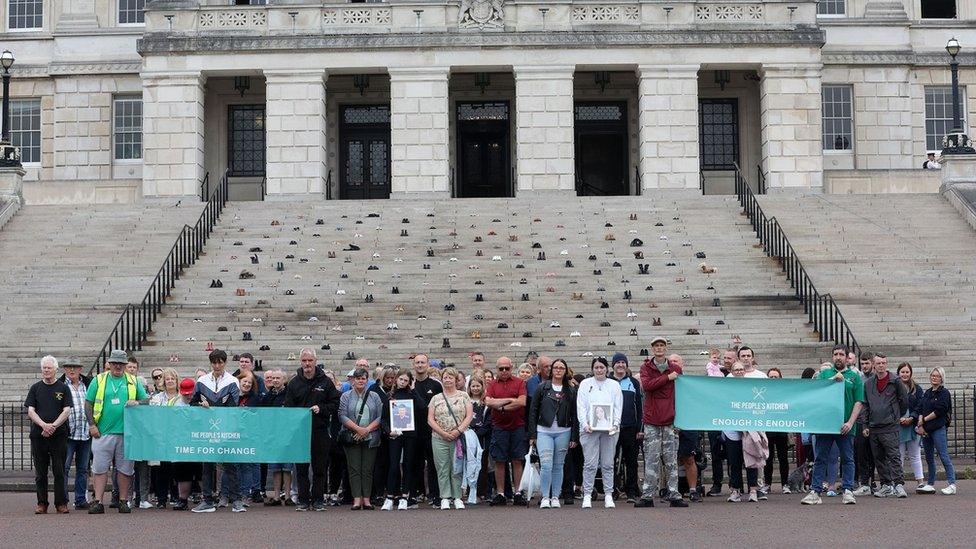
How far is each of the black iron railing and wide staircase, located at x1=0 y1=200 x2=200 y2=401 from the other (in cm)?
48

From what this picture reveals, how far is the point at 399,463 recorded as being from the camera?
713 inches

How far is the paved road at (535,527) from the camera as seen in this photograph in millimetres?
A: 14367

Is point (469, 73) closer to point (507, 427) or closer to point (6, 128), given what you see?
point (6, 128)

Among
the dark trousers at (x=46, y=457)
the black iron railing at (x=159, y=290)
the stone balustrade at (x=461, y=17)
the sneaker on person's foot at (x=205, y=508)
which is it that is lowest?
the sneaker on person's foot at (x=205, y=508)

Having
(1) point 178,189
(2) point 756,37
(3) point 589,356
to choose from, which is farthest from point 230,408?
(2) point 756,37

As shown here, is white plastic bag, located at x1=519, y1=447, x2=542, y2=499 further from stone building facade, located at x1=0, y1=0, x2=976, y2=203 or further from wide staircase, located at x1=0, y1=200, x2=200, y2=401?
stone building facade, located at x1=0, y1=0, x2=976, y2=203

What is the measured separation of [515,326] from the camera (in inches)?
1069

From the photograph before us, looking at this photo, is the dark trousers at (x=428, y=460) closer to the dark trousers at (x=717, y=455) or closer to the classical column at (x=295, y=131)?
the dark trousers at (x=717, y=455)

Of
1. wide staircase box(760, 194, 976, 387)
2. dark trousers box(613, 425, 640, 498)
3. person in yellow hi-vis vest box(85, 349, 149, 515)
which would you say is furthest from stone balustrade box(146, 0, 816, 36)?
dark trousers box(613, 425, 640, 498)

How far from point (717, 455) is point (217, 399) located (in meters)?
6.12

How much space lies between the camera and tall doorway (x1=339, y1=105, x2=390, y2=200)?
43.6m

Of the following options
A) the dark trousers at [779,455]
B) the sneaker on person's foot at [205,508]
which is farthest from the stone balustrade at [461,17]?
the sneaker on person's foot at [205,508]

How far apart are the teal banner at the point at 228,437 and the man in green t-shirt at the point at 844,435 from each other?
585cm

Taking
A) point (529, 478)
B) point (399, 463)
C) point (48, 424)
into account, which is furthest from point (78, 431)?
point (529, 478)
